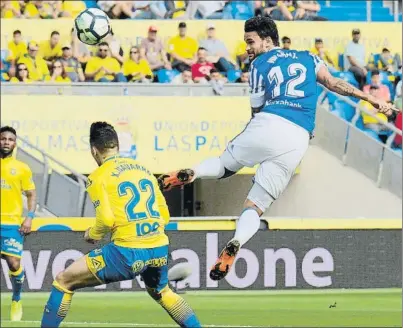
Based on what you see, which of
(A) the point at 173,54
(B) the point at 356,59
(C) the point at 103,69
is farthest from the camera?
(B) the point at 356,59

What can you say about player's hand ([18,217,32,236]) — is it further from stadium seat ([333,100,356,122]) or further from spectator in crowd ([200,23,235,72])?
stadium seat ([333,100,356,122])

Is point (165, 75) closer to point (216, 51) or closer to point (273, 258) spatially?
point (216, 51)

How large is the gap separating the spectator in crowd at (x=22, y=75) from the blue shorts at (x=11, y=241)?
5406mm

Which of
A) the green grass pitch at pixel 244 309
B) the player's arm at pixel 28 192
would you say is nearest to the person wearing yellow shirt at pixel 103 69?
the green grass pitch at pixel 244 309

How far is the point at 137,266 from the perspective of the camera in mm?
8695

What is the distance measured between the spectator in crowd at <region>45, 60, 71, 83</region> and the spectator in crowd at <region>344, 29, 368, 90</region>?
5.10 meters

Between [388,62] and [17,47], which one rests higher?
[17,47]

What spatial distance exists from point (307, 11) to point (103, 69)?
449 centimetres

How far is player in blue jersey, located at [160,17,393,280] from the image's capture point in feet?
30.4

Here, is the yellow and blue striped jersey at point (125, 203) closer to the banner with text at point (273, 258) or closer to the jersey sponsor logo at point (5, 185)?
the jersey sponsor logo at point (5, 185)

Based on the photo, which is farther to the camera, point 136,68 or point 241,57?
point 241,57

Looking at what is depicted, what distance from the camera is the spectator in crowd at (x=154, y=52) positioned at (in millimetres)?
19875

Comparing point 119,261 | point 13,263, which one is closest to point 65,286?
point 119,261

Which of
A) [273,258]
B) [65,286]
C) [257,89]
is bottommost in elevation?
[273,258]
